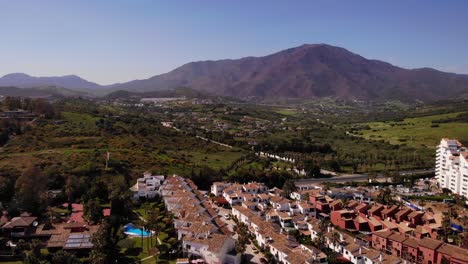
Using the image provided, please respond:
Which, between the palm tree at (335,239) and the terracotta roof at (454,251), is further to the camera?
the palm tree at (335,239)

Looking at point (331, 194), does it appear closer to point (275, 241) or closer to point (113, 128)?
point (275, 241)

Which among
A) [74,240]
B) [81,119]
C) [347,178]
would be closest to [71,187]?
[74,240]

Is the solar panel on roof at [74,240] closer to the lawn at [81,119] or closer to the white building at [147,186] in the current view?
the white building at [147,186]

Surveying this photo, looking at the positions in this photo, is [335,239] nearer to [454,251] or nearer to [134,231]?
[454,251]

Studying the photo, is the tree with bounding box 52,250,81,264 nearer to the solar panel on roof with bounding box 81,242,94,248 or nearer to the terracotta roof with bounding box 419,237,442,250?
the solar panel on roof with bounding box 81,242,94,248

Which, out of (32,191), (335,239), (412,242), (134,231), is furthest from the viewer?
(32,191)

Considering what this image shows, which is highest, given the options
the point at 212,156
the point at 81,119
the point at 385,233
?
the point at 81,119

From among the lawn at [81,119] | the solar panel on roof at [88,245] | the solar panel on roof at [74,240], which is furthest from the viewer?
the lawn at [81,119]

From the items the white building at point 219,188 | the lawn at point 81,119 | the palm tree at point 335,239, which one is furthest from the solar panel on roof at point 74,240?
the lawn at point 81,119
